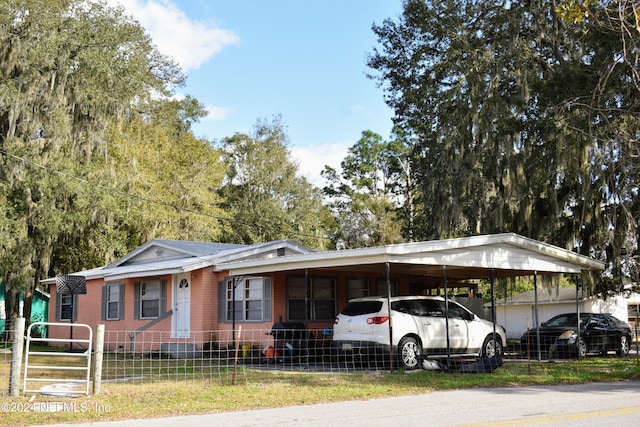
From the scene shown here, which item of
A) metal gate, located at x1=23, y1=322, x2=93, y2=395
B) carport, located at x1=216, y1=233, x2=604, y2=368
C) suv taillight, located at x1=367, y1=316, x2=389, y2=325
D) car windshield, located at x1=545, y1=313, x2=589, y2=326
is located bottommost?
metal gate, located at x1=23, y1=322, x2=93, y2=395

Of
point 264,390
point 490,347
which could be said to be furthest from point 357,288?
point 264,390

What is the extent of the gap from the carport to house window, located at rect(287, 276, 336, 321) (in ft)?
2.36

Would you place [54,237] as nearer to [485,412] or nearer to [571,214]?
[571,214]

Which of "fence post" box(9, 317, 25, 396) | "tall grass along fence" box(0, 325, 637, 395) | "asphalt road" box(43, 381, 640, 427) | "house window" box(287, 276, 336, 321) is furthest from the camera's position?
"house window" box(287, 276, 336, 321)

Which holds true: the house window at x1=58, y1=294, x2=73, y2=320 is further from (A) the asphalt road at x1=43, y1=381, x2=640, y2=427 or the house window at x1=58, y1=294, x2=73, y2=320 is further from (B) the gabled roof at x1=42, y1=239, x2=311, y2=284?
(A) the asphalt road at x1=43, y1=381, x2=640, y2=427

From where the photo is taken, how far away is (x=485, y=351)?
16.7 meters

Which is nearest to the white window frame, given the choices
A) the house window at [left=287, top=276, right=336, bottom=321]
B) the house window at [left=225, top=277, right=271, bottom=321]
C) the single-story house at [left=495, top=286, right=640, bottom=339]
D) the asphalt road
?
the house window at [left=225, top=277, right=271, bottom=321]

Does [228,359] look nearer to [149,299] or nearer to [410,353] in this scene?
[410,353]

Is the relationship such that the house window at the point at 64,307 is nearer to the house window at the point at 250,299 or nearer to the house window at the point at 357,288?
the house window at the point at 250,299

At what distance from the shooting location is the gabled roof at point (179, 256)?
20281 mm

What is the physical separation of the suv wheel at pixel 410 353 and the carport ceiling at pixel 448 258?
5.56ft

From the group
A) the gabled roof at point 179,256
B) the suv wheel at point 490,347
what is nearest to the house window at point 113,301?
the gabled roof at point 179,256

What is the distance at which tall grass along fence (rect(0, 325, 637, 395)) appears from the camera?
12.2 meters

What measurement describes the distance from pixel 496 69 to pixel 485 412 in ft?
45.9
